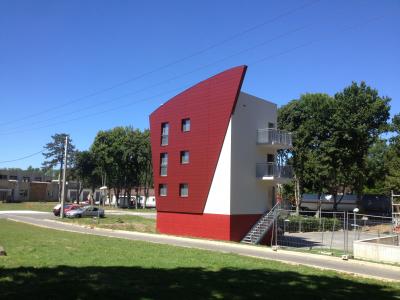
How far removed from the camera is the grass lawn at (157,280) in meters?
8.86

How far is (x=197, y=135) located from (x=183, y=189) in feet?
14.7

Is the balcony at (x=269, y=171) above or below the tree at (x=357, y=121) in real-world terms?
below

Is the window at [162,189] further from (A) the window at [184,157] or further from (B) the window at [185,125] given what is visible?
(B) the window at [185,125]

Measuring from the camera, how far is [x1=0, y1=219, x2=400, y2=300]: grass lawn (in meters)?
8.86

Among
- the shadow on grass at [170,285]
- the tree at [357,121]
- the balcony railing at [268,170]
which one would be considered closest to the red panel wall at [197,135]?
the balcony railing at [268,170]

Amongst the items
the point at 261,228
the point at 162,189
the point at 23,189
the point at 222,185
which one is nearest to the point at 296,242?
the point at 261,228

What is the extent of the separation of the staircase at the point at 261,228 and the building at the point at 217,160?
412 mm

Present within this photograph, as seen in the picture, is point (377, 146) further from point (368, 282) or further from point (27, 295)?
point (27, 295)

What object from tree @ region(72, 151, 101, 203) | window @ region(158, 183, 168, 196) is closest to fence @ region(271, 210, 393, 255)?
window @ region(158, 183, 168, 196)

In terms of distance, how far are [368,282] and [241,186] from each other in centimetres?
1941

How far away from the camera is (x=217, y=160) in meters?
32.1

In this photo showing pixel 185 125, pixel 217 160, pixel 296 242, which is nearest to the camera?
pixel 217 160

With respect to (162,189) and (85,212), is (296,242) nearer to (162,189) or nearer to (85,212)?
(162,189)

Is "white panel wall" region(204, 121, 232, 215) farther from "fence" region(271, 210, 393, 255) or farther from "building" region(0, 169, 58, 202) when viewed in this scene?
"building" region(0, 169, 58, 202)
